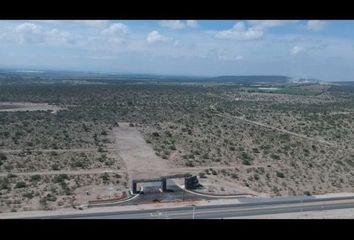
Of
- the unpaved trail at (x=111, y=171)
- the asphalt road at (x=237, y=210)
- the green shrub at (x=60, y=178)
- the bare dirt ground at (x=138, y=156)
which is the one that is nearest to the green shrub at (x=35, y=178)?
the unpaved trail at (x=111, y=171)

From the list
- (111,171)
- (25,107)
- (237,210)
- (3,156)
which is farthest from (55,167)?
(25,107)

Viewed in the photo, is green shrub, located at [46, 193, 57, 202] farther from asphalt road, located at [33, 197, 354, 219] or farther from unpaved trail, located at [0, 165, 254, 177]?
unpaved trail, located at [0, 165, 254, 177]

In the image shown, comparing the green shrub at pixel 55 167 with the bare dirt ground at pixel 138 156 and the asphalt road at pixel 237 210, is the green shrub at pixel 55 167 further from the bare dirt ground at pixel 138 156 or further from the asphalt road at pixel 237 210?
the asphalt road at pixel 237 210

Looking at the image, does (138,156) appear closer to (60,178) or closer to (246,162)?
(246,162)
